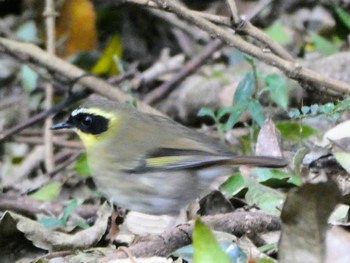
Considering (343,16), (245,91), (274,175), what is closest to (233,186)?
(274,175)

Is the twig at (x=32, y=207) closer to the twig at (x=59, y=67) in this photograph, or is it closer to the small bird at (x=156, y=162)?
the small bird at (x=156, y=162)

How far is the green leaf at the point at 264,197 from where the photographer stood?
4668 millimetres

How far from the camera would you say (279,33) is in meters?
8.48

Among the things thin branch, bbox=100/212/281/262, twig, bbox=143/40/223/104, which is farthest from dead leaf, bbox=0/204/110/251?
twig, bbox=143/40/223/104

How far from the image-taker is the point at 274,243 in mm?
4188

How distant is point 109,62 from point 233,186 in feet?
11.9

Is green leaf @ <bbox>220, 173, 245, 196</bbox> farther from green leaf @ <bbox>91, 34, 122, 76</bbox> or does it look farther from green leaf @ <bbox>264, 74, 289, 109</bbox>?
green leaf @ <bbox>91, 34, 122, 76</bbox>

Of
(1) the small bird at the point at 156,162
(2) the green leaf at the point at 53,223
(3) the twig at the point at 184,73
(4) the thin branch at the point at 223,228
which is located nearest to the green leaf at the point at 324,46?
(3) the twig at the point at 184,73

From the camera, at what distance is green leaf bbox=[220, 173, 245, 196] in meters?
5.02

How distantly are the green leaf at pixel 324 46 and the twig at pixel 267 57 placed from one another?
2.19 meters

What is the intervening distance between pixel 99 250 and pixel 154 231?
599mm

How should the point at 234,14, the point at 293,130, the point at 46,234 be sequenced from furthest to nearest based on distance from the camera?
the point at 293,130, the point at 234,14, the point at 46,234

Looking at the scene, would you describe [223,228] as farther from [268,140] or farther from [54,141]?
[54,141]

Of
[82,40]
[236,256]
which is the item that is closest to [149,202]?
[236,256]
